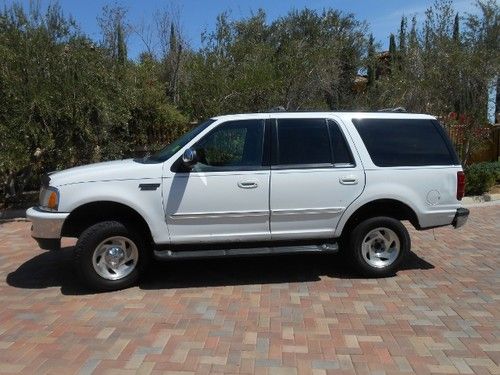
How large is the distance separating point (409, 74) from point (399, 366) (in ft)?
34.9

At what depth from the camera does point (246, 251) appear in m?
5.72

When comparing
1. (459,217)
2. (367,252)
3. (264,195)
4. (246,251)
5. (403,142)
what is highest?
(403,142)

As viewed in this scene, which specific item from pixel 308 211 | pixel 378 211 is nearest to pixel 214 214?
pixel 308 211

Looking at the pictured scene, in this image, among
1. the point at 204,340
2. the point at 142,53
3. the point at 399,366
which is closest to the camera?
the point at 399,366

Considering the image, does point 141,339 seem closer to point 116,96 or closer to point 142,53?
point 116,96

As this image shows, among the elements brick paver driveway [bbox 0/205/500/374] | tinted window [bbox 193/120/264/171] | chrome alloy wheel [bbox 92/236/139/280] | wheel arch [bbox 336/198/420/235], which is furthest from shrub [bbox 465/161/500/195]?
chrome alloy wheel [bbox 92/236/139/280]

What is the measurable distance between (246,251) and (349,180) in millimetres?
1372

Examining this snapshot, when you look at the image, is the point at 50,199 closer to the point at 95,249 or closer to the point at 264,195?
the point at 95,249

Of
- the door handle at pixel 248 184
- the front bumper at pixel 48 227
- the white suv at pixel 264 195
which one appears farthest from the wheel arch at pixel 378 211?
the front bumper at pixel 48 227

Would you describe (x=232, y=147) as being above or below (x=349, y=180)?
above

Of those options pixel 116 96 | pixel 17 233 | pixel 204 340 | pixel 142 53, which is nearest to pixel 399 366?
pixel 204 340

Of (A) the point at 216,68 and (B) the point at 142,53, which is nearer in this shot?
(A) the point at 216,68

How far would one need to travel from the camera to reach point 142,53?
18.8 m

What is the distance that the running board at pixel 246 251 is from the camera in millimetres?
5574
